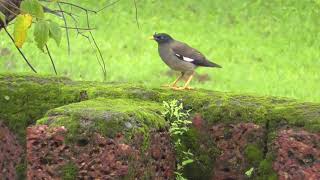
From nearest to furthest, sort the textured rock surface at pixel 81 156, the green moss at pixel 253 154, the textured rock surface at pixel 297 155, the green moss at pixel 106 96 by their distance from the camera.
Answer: the textured rock surface at pixel 81 156 < the textured rock surface at pixel 297 155 < the green moss at pixel 253 154 < the green moss at pixel 106 96

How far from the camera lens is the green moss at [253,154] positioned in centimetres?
520

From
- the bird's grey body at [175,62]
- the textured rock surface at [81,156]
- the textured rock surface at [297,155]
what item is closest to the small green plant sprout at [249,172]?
the textured rock surface at [297,155]

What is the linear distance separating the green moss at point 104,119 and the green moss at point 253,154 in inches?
22.4

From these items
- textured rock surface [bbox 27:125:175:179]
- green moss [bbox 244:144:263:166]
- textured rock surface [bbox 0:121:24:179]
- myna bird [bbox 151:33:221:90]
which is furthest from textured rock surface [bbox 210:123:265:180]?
myna bird [bbox 151:33:221:90]

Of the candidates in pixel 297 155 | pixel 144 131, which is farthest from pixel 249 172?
pixel 144 131

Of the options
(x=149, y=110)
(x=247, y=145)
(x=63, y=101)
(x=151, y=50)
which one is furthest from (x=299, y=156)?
(x=151, y=50)

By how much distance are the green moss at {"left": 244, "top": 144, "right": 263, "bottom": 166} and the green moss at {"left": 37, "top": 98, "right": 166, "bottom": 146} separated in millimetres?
570

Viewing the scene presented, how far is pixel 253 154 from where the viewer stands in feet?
17.1

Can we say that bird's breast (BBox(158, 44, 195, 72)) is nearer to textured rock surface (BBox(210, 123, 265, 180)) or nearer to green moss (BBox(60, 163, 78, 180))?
textured rock surface (BBox(210, 123, 265, 180))

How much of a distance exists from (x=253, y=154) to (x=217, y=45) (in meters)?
11.6

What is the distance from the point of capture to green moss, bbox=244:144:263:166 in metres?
5.20

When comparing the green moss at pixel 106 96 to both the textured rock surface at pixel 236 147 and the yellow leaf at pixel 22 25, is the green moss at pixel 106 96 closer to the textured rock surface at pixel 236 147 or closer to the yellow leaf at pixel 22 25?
the textured rock surface at pixel 236 147

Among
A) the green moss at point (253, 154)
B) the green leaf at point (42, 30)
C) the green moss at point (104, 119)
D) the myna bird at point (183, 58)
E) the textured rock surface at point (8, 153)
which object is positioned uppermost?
the myna bird at point (183, 58)

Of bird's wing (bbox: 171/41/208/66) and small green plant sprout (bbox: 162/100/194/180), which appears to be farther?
bird's wing (bbox: 171/41/208/66)
